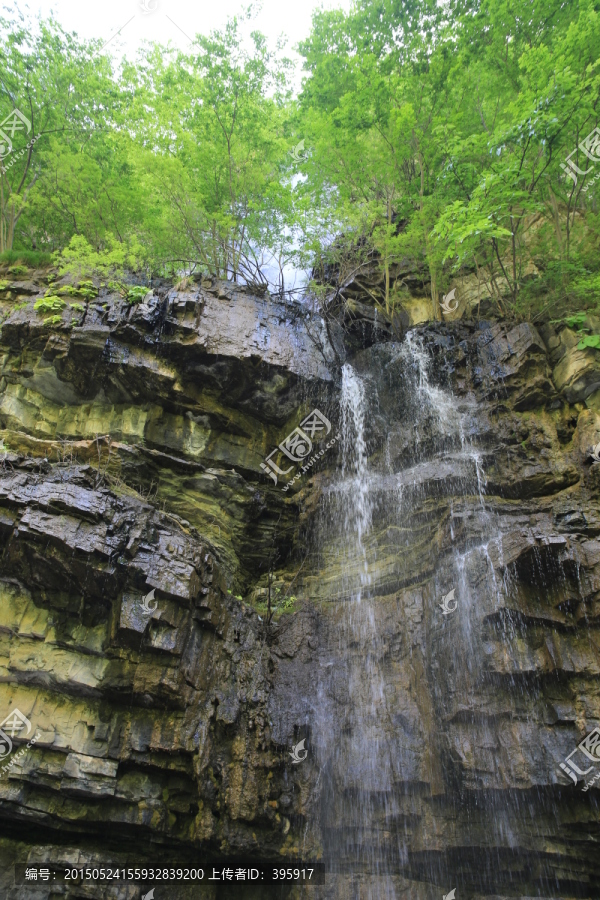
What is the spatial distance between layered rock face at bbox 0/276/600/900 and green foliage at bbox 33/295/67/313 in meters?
0.28

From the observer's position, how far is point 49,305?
1066 cm

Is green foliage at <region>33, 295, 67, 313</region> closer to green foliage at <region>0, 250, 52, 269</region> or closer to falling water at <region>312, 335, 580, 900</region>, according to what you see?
green foliage at <region>0, 250, 52, 269</region>

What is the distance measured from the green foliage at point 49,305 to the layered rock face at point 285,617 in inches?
11.1

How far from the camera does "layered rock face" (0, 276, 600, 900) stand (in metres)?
6.91

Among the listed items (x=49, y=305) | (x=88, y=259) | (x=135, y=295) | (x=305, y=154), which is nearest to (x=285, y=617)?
(x=135, y=295)

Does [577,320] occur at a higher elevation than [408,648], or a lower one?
higher

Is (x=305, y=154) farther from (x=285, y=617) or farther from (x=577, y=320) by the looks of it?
(x=285, y=617)

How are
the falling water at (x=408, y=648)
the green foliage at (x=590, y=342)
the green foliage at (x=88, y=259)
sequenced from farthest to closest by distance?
the green foliage at (x=88, y=259)
the green foliage at (x=590, y=342)
the falling water at (x=408, y=648)

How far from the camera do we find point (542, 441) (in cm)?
975

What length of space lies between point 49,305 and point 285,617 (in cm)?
762

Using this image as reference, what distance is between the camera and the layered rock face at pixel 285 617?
6906 mm

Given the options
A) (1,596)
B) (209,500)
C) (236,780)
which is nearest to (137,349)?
(209,500)

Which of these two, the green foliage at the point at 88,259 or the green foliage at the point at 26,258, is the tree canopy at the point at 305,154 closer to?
the green foliage at the point at 88,259

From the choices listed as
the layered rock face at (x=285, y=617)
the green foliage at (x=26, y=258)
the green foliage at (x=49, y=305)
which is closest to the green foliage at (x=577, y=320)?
the layered rock face at (x=285, y=617)
